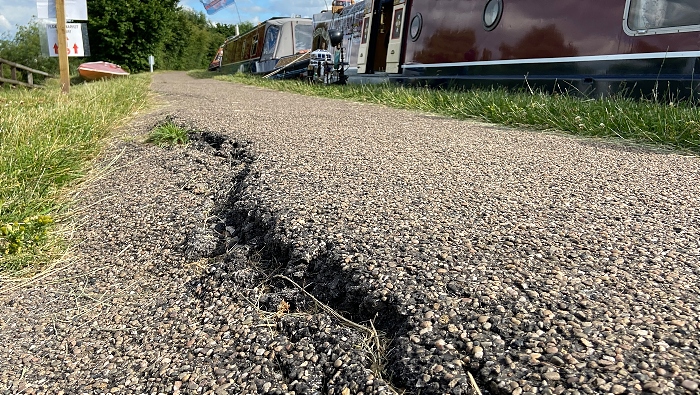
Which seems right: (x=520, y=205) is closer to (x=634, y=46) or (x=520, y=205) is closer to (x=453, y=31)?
(x=634, y=46)

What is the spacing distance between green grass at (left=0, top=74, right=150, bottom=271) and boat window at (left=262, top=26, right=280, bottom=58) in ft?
47.6

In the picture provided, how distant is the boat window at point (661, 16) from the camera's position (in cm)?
527

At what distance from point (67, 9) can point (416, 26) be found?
5.86 m

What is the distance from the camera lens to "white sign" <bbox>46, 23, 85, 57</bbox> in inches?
293

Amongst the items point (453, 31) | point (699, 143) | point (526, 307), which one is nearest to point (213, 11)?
point (453, 31)

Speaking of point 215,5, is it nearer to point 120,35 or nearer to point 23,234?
point 120,35

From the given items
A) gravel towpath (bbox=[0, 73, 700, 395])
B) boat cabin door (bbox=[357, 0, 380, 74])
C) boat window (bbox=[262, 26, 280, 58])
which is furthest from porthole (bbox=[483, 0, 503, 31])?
boat window (bbox=[262, 26, 280, 58])

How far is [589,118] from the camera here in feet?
14.9

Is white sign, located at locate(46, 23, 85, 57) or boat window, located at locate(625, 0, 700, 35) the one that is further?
white sign, located at locate(46, 23, 85, 57)

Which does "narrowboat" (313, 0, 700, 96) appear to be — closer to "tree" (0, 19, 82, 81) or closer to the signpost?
the signpost

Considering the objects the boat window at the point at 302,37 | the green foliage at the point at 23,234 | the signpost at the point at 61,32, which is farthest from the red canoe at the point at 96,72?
the green foliage at the point at 23,234

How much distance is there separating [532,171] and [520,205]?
76cm

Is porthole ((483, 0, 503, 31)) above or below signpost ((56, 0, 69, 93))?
above

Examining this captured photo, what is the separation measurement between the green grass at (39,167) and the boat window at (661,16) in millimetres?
5353
